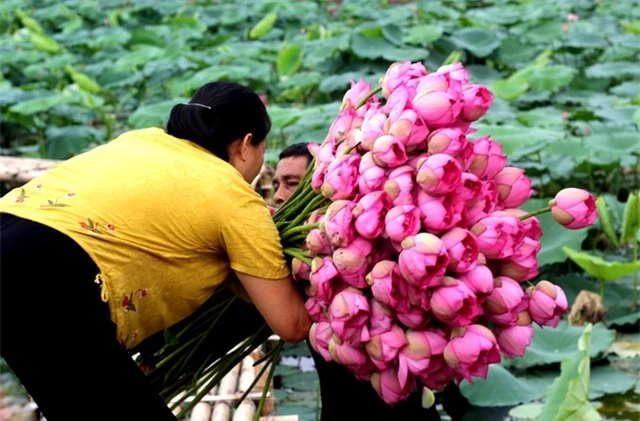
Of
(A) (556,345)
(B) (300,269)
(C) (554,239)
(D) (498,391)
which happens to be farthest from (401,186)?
(C) (554,239)

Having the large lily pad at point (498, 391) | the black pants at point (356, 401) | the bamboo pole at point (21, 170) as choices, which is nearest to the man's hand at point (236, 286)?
the black pants at point (356, 401)

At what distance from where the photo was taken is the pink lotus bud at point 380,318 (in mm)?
1767

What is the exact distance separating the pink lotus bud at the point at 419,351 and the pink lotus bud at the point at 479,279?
3.9 inches

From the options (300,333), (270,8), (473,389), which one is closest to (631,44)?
(270,8)

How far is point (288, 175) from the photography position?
2.36 m

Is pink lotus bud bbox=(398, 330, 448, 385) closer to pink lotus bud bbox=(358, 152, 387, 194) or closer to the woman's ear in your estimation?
pink lotus bud bbox=(358, 152, 387, 194)

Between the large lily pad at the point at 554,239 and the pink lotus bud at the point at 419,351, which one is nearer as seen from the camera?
the pink lotus bud at the point at 419,351

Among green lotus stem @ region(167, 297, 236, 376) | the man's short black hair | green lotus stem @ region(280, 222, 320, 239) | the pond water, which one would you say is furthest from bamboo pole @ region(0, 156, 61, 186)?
green lotus stem @ region(280, 222, 320, 239)

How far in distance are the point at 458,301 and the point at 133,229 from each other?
1.75 feet

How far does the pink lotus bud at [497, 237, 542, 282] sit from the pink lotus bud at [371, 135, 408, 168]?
0.21 metres

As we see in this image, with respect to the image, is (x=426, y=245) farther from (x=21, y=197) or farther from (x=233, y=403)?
(x=233, y=403)

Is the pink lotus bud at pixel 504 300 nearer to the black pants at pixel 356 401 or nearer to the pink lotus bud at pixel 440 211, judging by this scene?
the pink lotus bud at pixel 440 211

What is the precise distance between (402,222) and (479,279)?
0.43 ft

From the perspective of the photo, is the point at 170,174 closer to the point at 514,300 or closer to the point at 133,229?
→ the point at 133,229
